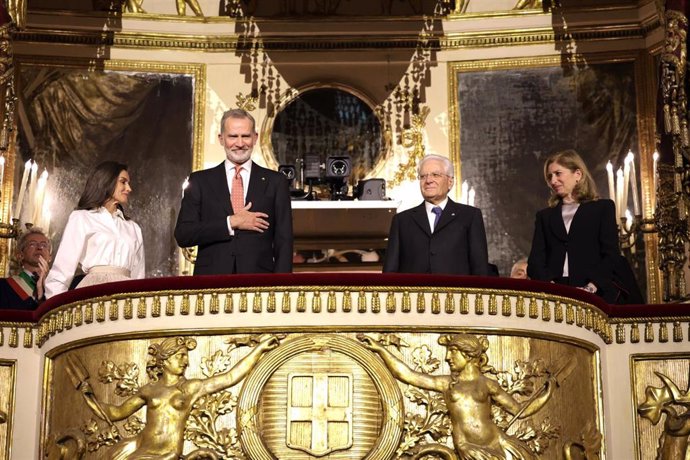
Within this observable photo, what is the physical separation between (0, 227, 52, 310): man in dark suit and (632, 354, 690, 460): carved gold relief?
363 centimetres

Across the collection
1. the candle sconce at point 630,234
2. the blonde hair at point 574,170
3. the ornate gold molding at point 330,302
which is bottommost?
the ornate gold molding at point 330,302

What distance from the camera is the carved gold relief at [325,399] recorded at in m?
6.68

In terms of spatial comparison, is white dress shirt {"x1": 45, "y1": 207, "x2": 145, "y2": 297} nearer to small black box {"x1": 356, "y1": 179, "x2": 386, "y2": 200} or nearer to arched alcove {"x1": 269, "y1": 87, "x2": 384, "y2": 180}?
small black box {"x1": 356, "y1": 179, "x2": 386, "y2": 200}

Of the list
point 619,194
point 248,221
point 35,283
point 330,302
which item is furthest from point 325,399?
point 619,194

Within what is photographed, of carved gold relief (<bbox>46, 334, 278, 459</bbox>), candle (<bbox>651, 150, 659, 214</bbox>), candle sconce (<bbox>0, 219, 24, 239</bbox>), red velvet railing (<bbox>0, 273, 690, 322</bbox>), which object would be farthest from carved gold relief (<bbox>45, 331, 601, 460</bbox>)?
candle sconce (<bbox>0, 219, 24, 239</bbox>)

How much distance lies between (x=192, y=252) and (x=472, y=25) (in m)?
2.99

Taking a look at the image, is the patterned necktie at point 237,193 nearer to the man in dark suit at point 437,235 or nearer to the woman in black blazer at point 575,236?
the man in dark suit at point 437,235

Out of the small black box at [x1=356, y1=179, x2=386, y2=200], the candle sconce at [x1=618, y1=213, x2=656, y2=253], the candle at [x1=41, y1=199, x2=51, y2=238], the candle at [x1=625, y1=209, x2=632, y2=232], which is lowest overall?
the candle sconce at [x1=618, y1=213, x2=656, y2=253]

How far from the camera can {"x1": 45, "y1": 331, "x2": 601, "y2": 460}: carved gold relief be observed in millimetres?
6684

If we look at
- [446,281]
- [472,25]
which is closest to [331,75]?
[472,25]

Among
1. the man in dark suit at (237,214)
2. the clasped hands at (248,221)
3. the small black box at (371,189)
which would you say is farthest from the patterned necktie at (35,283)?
the small black box at (371,189)

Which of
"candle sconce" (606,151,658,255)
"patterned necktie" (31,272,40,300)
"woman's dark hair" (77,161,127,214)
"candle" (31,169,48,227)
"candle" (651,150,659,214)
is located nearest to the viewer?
"woman's dark hair" (77,161,127,214)

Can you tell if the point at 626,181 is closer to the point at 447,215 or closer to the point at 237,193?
the point at 447,215

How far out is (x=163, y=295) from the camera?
274 inches
